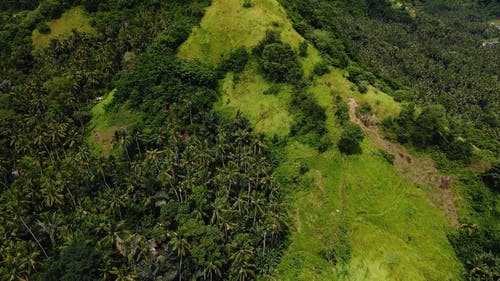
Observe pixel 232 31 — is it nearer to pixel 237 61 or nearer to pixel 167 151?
pixel 237 61

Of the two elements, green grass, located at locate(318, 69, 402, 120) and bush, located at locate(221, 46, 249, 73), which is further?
bush, located at locate(221, 46, 249, 73)

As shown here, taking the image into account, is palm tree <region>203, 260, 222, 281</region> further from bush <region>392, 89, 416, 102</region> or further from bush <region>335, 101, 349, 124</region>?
bush <region>392, 89, 416, 102</region>

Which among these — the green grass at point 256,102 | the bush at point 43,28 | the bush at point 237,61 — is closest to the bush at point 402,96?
the green grass at point 256,102

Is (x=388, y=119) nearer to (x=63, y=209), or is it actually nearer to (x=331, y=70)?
(x=331, y=70)

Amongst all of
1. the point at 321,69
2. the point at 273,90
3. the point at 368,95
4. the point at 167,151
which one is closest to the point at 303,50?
the point at 321,69

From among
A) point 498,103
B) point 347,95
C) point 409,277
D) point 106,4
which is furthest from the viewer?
point 498,103

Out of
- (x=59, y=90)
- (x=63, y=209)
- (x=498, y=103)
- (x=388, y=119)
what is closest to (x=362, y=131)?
(x=388, y=119)

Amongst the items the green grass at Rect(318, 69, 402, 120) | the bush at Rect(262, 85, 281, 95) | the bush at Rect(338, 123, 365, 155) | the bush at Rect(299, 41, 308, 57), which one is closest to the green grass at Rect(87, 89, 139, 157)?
the bush at Rect(262, 85, 281, 95)
